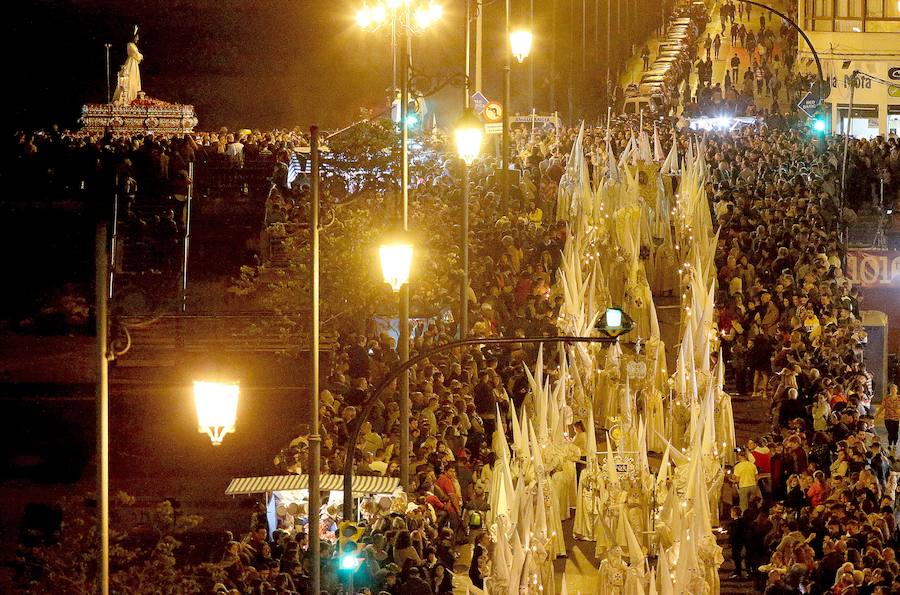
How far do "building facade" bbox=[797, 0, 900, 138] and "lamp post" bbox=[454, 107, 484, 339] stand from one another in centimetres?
3064

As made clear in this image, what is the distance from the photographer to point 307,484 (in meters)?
19.7

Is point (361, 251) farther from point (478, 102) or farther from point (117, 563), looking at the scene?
point (117, 563)

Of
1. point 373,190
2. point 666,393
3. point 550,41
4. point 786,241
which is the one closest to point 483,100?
point 373,190

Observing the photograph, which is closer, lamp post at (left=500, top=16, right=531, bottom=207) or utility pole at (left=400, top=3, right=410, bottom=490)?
utility pole at (left=400, top=3, right=410, bottom=490)

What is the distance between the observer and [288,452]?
21.5 metres

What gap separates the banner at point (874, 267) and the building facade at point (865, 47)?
807 inches

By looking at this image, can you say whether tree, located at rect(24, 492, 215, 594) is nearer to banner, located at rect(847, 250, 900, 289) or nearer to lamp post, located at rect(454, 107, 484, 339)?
lamp post, located at rect(454, 107, 484, 339)

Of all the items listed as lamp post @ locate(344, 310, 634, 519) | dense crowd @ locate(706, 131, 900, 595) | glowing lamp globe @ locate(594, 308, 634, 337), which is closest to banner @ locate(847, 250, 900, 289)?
dense crowd @ locate(706, 131, 900, 595)

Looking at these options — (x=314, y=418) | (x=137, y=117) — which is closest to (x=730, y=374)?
(x=314, y=418)

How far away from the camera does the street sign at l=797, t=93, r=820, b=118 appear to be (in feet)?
111

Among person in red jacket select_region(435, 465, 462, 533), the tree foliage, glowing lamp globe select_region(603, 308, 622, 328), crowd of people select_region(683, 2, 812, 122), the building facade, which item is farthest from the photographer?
the building facade

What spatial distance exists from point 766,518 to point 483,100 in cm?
1343

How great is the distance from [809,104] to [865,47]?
20593 mm

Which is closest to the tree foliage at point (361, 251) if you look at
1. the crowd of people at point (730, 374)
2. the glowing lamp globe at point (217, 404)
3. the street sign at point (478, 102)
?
the crowd of people at point (730, 374)
